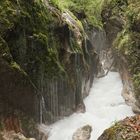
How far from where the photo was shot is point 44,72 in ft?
54.9

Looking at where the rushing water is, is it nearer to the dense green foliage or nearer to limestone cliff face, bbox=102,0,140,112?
limestone cliff face, bbox=102,0,140,112

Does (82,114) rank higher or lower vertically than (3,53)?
lower

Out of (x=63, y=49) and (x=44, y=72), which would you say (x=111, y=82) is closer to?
(x=63, y=49)

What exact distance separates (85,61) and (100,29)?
8.76 meters

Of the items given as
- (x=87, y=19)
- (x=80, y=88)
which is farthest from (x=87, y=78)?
(x=87, y=19)

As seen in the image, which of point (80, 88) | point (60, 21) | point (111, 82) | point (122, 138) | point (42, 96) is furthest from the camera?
point (111, 82)

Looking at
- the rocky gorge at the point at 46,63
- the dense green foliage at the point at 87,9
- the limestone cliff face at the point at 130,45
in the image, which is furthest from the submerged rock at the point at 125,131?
the dense green foliage at the point at 87,9

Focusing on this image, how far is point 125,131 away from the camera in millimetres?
9039

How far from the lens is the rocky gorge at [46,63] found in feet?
46.2

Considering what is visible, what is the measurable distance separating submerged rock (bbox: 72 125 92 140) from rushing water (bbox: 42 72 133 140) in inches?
10.1

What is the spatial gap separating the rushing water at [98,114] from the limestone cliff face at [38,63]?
64 centimetres

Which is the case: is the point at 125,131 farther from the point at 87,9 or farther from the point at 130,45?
the point at 87,9

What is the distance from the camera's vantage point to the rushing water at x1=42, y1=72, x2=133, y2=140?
16875 millimetres

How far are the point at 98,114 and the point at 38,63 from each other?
17.1 feet
